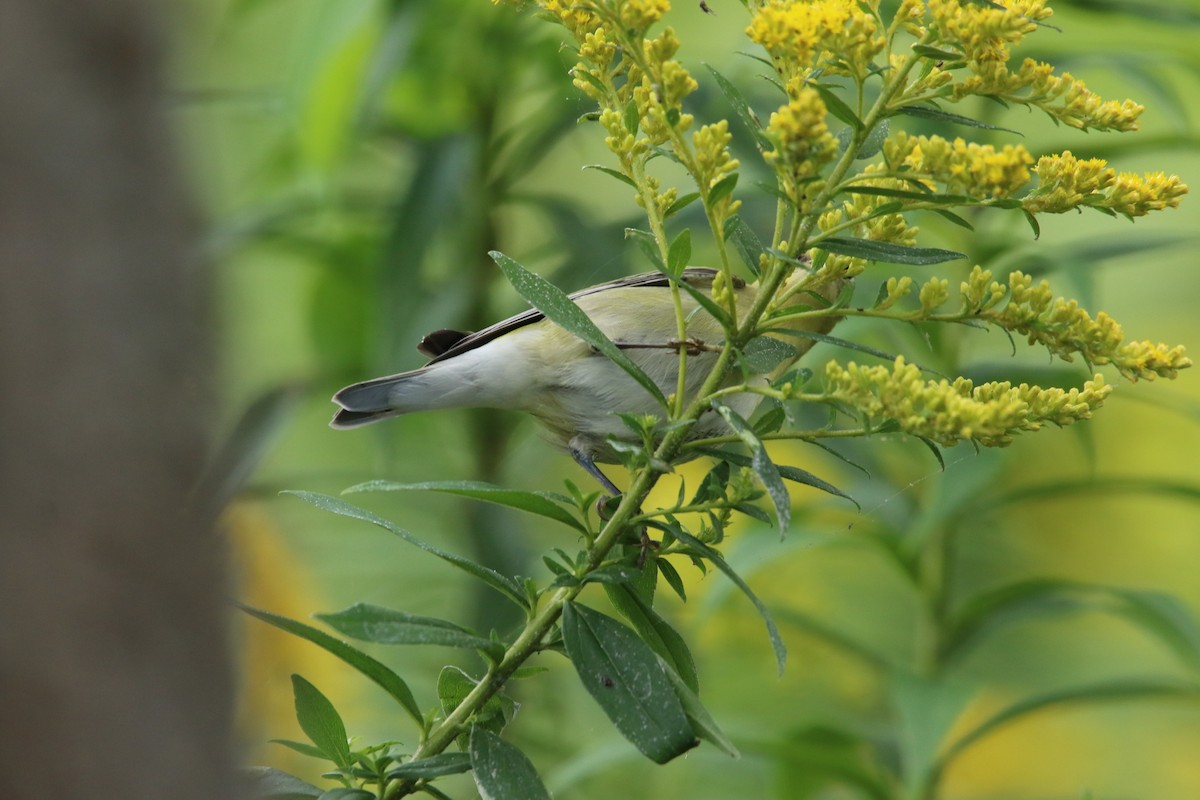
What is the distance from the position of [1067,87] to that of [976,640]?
5.43 ft

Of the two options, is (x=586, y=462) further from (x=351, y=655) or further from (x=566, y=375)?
(x=351, y=655)

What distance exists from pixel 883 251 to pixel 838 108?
0.16 meters

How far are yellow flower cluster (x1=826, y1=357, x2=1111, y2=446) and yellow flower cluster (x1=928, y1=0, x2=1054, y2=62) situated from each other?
302mm

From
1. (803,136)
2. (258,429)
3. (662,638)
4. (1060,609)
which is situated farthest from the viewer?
(258,429)

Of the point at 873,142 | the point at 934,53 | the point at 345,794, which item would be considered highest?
the point at 934,53

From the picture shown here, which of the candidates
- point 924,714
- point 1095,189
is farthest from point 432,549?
point 924,714

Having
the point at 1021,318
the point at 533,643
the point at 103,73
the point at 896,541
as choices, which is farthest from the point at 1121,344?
the point at 896,541

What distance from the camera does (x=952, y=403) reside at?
44.6 inches

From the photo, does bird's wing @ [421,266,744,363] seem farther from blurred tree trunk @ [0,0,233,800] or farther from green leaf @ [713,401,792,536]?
blurred tree trunk @ [0,0,233,800]

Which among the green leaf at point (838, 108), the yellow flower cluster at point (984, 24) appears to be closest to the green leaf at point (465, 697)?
the green leaf at point (838, 108)

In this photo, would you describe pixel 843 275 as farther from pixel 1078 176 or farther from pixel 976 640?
pixel 976 640

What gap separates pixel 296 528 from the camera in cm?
371

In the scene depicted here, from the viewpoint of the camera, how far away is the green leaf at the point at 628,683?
4.10ft

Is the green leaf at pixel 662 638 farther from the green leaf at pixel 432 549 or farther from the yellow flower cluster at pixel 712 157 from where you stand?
the yellow flower cluster at pixel 712 157
